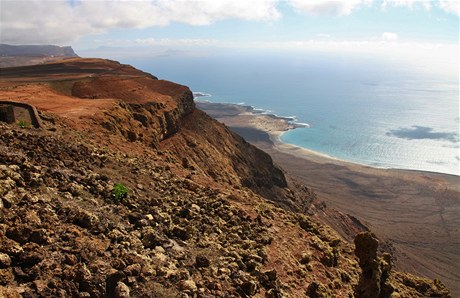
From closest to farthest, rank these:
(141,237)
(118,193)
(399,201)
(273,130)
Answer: (141,237)
(118,193)
(399,201)
(273,130)

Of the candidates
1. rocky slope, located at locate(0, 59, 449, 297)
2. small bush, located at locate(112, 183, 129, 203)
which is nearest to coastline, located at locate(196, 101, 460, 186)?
rocky slope, located at locate(0, 59, 449, 297)

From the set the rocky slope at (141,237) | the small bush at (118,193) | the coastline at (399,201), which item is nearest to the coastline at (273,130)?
the coastline at (399,201)

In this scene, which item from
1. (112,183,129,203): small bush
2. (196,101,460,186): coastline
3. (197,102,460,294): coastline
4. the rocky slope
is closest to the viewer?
the rocky slope

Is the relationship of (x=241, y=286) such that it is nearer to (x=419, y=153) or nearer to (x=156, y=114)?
(x=156, y=114)

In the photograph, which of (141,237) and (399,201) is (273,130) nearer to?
(399,201)

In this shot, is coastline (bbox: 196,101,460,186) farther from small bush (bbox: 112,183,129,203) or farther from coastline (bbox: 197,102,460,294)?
small bush (bbox: 112,183,129,203)

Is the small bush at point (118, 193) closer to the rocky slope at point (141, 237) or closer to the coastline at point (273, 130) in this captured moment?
the rocky slope at point (141, 237)

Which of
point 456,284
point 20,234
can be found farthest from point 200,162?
point 456,284

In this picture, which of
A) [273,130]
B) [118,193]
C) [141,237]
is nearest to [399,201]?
[273,130]

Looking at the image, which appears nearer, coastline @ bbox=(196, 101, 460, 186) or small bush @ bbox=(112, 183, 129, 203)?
small bush @ bbox=(112, 183, 129, 203)
